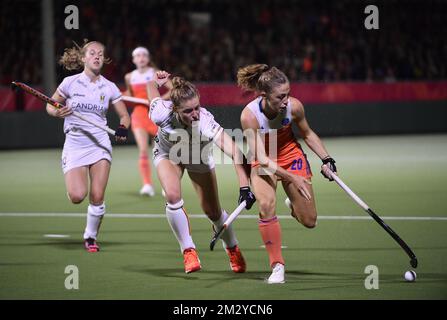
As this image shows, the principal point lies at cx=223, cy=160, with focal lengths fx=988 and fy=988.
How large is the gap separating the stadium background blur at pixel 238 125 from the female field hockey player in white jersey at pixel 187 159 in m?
0.28

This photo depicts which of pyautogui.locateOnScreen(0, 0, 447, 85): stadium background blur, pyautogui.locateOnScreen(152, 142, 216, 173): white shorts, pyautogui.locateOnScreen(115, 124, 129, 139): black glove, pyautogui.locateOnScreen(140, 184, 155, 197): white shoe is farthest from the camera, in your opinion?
pyautogui.locateOnScreen(0, 0, 447, 85): stadium background blur

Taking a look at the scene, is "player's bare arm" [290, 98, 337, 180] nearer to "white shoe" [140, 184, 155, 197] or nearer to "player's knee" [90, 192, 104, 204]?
"player's knee" [90, 192, 104, 204]

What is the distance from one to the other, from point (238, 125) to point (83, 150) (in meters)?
11.5

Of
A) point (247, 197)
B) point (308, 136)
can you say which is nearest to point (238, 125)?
point (308, 136)

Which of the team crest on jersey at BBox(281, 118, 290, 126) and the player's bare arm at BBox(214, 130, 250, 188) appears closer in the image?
the player's bare arm at BBox(214, 130, 250, 188)

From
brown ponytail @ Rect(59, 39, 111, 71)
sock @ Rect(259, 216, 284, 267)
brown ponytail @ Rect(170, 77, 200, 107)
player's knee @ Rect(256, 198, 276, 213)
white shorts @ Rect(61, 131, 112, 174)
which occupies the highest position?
brown ponytail @ Rect(59, 39, 111, 71)

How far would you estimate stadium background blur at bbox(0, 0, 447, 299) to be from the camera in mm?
8130

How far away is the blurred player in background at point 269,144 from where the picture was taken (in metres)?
7.79

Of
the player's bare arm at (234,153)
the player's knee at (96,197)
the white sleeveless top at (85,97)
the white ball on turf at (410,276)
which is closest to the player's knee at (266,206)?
the player's bare arm at (234,153)

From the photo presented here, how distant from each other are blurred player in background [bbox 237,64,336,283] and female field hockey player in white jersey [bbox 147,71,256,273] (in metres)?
0.18

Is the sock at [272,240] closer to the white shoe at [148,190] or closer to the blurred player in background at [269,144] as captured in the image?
the blurred player in background at [269,144]

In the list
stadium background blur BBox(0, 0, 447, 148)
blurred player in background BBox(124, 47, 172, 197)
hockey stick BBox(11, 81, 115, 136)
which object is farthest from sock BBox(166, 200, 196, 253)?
stadium background blur BBox(0, 0, 447, 148)

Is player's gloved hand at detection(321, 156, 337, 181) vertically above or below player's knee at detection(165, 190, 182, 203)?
above
